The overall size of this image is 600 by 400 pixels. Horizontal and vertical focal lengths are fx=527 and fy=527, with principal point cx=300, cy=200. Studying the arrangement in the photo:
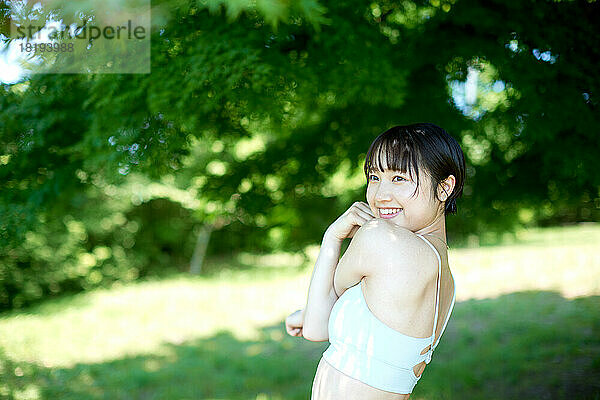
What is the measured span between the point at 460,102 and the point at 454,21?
0.63 meters

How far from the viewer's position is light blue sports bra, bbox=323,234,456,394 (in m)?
1.53

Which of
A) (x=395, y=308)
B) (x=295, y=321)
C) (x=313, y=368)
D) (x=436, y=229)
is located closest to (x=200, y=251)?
(x=313, y=368)

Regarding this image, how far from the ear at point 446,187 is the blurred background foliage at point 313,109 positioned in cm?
66

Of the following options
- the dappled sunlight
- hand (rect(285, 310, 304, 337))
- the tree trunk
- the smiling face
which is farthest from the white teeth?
the tree trunk

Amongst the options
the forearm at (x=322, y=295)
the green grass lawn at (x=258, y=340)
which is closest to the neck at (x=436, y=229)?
the forearm at (x=322, y=295)

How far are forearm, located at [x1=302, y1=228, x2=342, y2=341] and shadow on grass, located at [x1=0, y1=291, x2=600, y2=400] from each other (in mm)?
4007

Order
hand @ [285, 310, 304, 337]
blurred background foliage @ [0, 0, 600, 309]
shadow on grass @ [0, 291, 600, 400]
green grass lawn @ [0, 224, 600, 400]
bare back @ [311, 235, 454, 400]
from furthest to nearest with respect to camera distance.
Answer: green grass lawn @ [0, 224, 600, 400] → shadow on grass @ [0, 291, 600, 400] → blurred background foliage @ [0, 0, 600, 309] → hand @ [285, 310, 304, 337] → bare back @ [311, 235, 454, 400]

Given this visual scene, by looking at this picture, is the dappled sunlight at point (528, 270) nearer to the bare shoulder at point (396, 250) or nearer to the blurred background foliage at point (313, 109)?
the blurred background foliage at point (313, 109)

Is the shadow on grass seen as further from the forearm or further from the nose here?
the nose

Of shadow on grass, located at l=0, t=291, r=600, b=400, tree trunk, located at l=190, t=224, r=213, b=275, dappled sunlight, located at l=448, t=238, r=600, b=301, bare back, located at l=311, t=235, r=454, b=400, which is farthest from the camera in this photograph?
tree trunk, located at l=190, t=224, r=213, b=275

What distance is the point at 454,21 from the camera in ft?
11.4

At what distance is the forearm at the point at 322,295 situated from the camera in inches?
68.1

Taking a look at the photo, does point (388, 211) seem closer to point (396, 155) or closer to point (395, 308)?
point (396, 155)

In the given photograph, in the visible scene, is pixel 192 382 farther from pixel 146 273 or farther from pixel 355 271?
pixel 146 273
